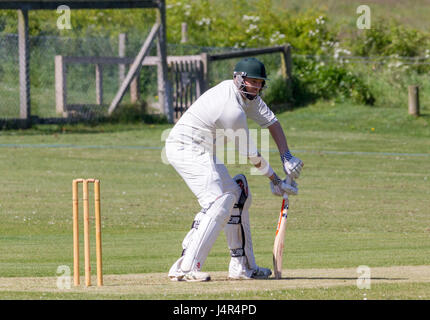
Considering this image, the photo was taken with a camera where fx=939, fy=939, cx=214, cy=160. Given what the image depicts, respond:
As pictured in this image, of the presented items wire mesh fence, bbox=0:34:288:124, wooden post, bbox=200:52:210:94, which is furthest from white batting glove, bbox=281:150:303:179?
wooden post, bbox=200:52:210:94

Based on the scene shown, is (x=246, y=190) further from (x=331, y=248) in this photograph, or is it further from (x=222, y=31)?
(x=222, y=31)

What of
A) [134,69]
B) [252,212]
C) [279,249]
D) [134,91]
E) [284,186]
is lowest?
[252,212]

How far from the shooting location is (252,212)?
15.2 metres

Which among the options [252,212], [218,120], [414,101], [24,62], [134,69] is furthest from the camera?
[414,101]

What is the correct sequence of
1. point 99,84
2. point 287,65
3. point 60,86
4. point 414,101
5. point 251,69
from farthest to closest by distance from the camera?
point 287,65, point 414,101, point 99,84, point 60,86, point 251,69

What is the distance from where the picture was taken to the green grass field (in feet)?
28.7

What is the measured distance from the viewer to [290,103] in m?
30.2

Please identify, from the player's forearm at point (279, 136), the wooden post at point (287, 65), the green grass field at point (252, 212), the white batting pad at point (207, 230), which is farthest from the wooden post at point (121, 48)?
the white batting pad at point (207, 230)

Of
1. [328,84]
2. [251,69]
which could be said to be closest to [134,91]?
[328,84]

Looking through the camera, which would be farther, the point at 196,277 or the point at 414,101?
the point at 414,101

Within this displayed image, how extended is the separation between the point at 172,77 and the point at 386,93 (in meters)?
7.21

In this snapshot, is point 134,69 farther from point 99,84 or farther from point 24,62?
point 24,62

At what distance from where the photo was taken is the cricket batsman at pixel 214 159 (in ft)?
29.0

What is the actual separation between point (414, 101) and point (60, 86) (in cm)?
1018
